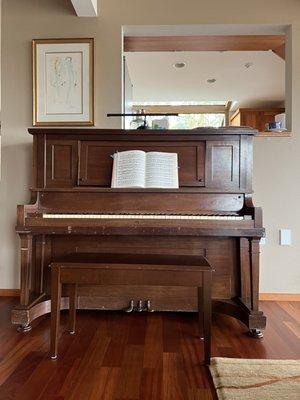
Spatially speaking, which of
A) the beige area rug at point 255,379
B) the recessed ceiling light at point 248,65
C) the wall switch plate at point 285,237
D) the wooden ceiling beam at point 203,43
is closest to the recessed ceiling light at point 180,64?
the recessed ceiling light at point 248,65

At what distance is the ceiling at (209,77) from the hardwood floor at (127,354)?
3.03 m

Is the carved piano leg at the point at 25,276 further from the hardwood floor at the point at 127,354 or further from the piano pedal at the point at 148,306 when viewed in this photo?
the piano pedal at the point at 148,306

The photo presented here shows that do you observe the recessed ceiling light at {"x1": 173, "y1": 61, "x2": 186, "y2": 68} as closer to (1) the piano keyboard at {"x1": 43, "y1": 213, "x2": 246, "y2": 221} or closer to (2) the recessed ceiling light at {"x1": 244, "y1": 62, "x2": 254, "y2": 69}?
(2) the recessed ceiling light at {"x1": 244, "y1": 62, "x2": 254, "y2": 69}

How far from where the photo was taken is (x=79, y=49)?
8.52ft

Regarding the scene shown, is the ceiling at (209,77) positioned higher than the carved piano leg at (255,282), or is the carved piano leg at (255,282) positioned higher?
the ceiling at (209,77)

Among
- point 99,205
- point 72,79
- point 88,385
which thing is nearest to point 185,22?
point 72,79

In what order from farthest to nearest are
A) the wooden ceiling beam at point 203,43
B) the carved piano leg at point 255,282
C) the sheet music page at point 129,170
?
the wooden ceiling beam at point 203,43
the sheet music page at point 129,170
the carved piano leg at point 255,282

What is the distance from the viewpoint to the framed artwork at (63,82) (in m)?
2.60

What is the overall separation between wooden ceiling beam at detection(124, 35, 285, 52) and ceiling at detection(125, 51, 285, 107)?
0.71 metres

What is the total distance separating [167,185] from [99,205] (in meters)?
0.46

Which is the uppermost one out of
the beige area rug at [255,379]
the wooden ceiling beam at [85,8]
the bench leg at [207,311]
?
the wooden ceiling beam at [85,8]

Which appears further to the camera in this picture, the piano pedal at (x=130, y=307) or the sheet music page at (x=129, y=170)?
the piano pedal at (x=130, y=307)

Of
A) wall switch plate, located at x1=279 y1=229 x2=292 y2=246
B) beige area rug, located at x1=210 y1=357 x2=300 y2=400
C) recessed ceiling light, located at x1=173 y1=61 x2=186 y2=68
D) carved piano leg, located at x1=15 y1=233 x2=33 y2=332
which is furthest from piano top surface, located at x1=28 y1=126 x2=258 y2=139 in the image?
recessed ceiling light, located at x1=173 y1=61 x2=186 y2=68

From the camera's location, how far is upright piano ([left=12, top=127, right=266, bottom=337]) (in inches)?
84.4
